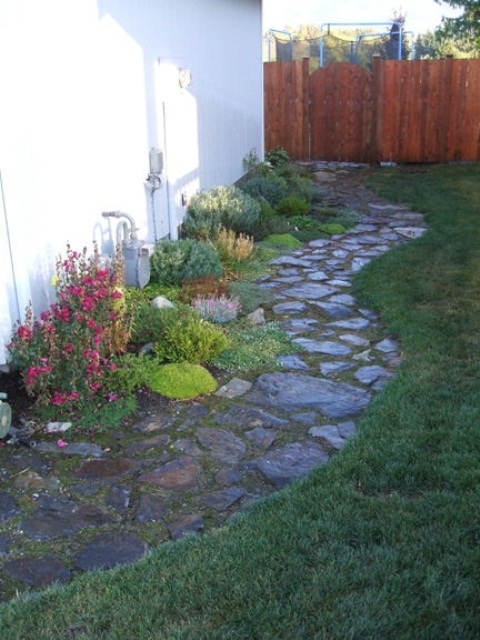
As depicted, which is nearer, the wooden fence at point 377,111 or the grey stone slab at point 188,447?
the grey stone slab at point 188,447

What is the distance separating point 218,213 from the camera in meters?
8.64

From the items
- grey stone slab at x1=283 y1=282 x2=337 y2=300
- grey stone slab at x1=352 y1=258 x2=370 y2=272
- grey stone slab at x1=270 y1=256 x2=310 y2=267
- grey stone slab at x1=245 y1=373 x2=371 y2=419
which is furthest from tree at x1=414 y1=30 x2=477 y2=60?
grey stone slab at x1=245 y1=373 x2=371 y2=419

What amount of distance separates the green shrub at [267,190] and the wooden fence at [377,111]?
5247 mm

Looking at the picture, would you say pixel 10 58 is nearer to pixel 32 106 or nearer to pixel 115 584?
pixel 32 106

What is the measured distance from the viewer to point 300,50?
68.3 feet

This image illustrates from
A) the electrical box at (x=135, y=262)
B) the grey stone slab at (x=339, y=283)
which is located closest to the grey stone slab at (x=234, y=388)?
the electrical box at (x=135, y=262)

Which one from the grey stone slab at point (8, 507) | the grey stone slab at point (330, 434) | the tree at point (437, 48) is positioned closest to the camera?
the grey stone slab at point (8, 507)

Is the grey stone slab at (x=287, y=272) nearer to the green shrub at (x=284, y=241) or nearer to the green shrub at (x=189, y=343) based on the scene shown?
the green shrub at (x=284, y=241)

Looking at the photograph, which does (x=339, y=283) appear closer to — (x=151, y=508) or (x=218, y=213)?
(x=218, y=213)

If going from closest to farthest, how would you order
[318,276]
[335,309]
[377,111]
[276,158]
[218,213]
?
[335,309], [318,276], [218,213], [276,158], [377,111]

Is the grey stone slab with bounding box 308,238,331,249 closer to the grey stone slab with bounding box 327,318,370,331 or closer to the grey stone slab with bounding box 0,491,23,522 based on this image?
the grey stone slab with bounding box 327,318,370,331

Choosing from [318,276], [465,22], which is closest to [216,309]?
[318,276]

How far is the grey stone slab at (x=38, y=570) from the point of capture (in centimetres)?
300

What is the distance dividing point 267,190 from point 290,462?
7.53m
